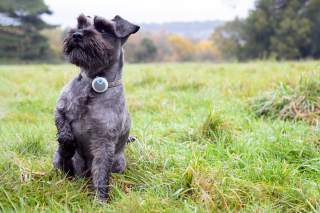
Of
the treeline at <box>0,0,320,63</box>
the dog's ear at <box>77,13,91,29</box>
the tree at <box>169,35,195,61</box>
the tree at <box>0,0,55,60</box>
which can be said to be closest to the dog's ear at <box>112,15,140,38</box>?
the dog's ear at <box>77,13,91,29</box>

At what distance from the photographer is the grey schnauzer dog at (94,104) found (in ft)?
8.34

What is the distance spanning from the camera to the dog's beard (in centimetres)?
253

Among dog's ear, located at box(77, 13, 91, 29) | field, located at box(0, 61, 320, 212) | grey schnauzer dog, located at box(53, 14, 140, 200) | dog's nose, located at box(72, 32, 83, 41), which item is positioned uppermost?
dog's ear, located at box(77, 13, 91, 29)

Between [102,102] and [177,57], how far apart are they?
44957 millimetres

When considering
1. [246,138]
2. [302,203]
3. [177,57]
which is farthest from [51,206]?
[177,57]

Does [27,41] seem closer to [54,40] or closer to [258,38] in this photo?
[54,40]

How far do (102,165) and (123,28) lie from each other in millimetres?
1463

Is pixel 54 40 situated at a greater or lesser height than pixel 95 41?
greater

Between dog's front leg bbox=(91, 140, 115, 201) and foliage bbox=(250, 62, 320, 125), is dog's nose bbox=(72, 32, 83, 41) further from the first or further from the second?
foliage bbox=(250, 62, 320, 125)

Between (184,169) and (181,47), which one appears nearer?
(184,169)

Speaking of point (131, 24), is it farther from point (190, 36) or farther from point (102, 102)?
point (190, 36)

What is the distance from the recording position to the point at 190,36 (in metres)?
56.1

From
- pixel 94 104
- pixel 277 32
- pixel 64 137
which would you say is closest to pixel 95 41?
pixel 94 104

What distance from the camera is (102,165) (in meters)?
2.53
